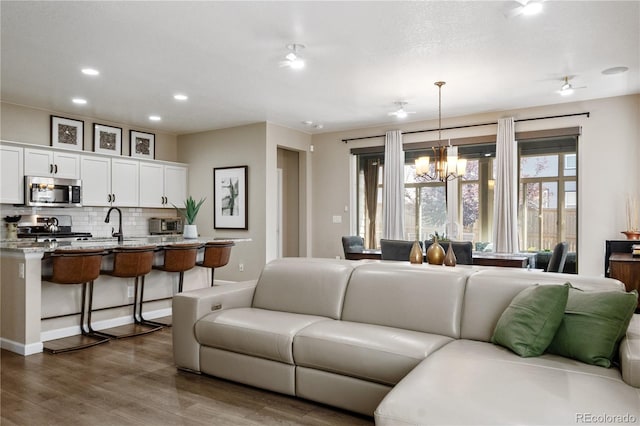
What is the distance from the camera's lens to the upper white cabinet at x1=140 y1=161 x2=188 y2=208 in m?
7.38

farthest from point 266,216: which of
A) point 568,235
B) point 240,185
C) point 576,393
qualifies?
point 576,393

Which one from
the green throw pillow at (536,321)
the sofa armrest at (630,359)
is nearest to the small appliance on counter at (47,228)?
the green throw pillow at (536,321)

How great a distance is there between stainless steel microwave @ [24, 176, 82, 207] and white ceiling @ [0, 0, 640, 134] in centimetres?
103

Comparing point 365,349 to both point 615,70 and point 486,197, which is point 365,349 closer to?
point 615,70

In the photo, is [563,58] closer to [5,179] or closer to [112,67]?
[112,67]

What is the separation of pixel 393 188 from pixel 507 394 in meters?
5.68

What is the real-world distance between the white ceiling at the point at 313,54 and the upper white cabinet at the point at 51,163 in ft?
2.13

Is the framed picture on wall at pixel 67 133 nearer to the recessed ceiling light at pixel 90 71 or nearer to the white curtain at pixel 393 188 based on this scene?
the recessed ceiling light at pixel 90 71

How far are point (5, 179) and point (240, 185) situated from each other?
319cm

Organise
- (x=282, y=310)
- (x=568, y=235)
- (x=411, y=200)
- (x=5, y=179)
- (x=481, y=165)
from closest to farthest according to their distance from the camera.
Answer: (x=282, y=310)
(x=5, y=179)
(x=568, y=235)
(x=481, y=165)
(x=411, y=200)

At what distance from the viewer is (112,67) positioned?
4.49 meters

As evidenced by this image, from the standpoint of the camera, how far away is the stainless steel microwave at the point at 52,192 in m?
5.86

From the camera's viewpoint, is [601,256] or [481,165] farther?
[481,165]

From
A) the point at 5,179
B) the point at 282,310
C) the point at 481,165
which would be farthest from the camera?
the point at 481,165
